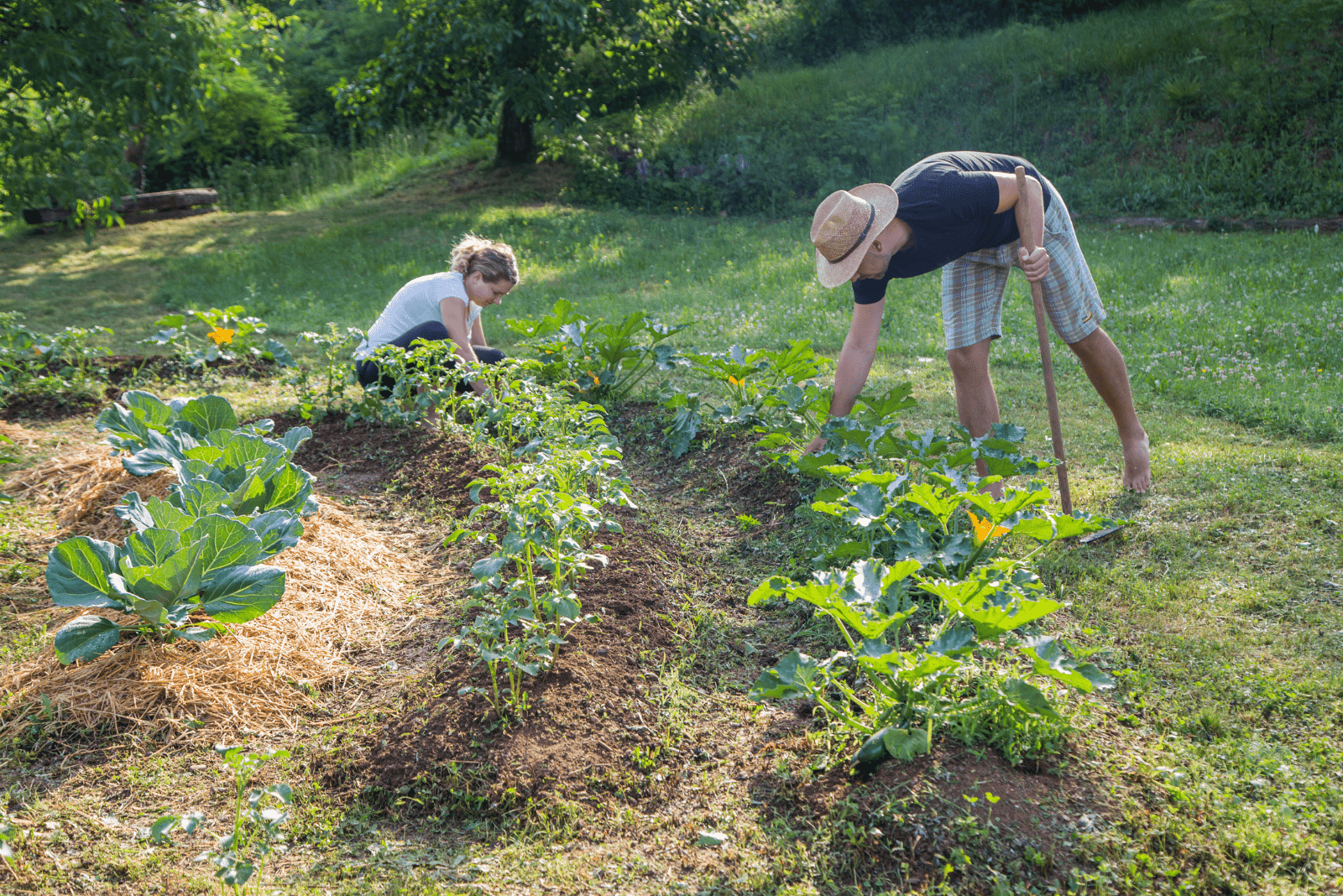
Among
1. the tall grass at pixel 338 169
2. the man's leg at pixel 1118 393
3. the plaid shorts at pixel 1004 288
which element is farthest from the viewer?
the tall grass at pixel 338 169

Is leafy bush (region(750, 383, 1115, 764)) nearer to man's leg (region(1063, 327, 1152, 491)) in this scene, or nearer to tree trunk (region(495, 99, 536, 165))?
man's leg (region(1063, 327, 1152, 491))

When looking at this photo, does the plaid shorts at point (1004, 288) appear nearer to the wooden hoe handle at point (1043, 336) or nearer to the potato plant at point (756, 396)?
the wooden hoe handle at point (1043, 336)

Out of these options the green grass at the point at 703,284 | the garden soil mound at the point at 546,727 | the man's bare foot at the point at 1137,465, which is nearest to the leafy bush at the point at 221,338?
the green grass at the point at 703,284

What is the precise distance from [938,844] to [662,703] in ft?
3.00

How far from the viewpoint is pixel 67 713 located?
2.65 m

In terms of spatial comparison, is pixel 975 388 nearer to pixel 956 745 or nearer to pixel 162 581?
pixel 956 745

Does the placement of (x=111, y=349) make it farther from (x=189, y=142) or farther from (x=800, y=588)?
(x=189, y=142)

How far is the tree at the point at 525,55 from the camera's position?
11.2m

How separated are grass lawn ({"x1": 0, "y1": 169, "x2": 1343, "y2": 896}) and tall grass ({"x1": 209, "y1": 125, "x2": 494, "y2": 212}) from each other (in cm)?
975

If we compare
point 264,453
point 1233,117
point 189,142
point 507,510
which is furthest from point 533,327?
point 189,142

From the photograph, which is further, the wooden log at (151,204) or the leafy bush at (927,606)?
the wooden log at (151,204)

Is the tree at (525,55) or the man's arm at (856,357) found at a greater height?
the tree at (525,55)

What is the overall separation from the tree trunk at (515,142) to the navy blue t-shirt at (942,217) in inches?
459

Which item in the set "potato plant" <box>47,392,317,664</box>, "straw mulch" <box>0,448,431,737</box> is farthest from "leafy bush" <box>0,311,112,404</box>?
"potato plant" <box>47,392,317,664</box>
